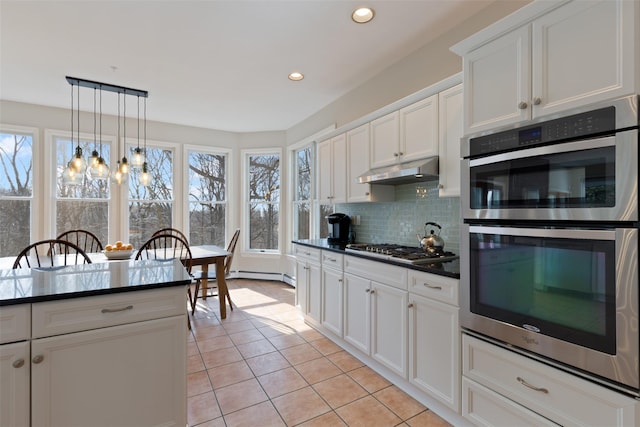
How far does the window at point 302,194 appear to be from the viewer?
4.96 metres

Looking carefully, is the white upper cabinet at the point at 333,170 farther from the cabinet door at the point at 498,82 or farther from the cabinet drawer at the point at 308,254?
the cabinet door at the point at 498,82

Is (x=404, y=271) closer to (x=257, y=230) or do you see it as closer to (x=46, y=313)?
(x=46, y=313)

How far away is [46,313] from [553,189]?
92.3 inches

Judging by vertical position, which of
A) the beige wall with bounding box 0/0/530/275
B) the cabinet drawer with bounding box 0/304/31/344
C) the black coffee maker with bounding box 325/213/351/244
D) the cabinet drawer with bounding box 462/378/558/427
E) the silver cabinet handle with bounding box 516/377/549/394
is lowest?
the cabinet drawer with bounding box 462/378/558/427

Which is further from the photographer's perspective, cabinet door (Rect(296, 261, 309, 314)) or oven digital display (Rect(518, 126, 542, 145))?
cabinet door (Rect(296, 261, 309, 314))

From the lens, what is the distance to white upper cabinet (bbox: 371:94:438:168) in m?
2.28

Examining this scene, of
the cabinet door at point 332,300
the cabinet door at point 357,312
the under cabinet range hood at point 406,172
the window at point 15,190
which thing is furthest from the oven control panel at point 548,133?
the window at point 15,190

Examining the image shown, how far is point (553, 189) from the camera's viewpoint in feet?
4.53

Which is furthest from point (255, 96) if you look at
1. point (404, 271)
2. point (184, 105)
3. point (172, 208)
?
point (404, 271)

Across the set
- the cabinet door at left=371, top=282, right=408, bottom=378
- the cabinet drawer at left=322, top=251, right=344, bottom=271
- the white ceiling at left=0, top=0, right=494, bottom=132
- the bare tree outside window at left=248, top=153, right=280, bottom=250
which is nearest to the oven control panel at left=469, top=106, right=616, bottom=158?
the cabinet door at left=371, top=282, right=408, bottom=378

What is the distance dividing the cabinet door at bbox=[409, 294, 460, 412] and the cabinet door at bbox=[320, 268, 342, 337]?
0.88 m

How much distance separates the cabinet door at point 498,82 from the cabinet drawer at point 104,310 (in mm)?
1891

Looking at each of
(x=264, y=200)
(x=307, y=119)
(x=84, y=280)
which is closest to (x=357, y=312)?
(x=84, y=280)

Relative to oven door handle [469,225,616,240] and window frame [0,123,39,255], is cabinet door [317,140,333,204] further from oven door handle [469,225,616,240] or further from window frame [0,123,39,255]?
window frame [0,123,39,255]
